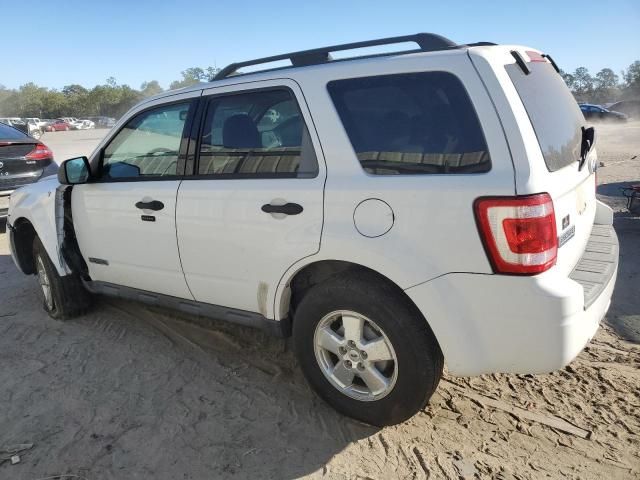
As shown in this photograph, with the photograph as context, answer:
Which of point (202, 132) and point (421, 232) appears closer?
point (421, 232)

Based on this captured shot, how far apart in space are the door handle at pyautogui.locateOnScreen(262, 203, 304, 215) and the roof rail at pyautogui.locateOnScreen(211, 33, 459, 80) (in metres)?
0.82

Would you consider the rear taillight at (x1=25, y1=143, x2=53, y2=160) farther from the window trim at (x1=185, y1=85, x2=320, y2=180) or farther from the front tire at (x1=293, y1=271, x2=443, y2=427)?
the front tire at (x1=293, y1=271, x2=443, y2=427)

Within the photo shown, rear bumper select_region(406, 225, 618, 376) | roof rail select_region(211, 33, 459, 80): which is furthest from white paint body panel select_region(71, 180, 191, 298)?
rear bumper select_region(406, 225, 618, 376)

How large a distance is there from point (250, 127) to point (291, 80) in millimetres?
391

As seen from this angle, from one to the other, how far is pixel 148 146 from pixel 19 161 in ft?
19.4

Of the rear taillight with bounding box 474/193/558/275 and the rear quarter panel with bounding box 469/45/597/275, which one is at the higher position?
the rear quarter panel with bounding box 469/45/597/275

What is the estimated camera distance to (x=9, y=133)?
333 inches

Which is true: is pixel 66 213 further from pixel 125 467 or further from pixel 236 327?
pixel 125 467

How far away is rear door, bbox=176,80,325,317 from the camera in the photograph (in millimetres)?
2615

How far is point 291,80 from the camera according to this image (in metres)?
2.71

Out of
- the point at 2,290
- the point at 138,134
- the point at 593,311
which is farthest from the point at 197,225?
the point at 2,290

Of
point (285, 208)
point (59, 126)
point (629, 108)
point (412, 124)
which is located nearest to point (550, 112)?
point (412, 124)

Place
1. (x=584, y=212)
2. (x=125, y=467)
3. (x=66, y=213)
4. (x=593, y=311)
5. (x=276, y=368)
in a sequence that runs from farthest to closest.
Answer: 1. (x=66, y=213)
2. (x=276, y=368)
3. (x=584, y=212)
4. (x=125, y=467)
5. (x=593, y=311)

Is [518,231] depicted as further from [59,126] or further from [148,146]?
[59,126]
